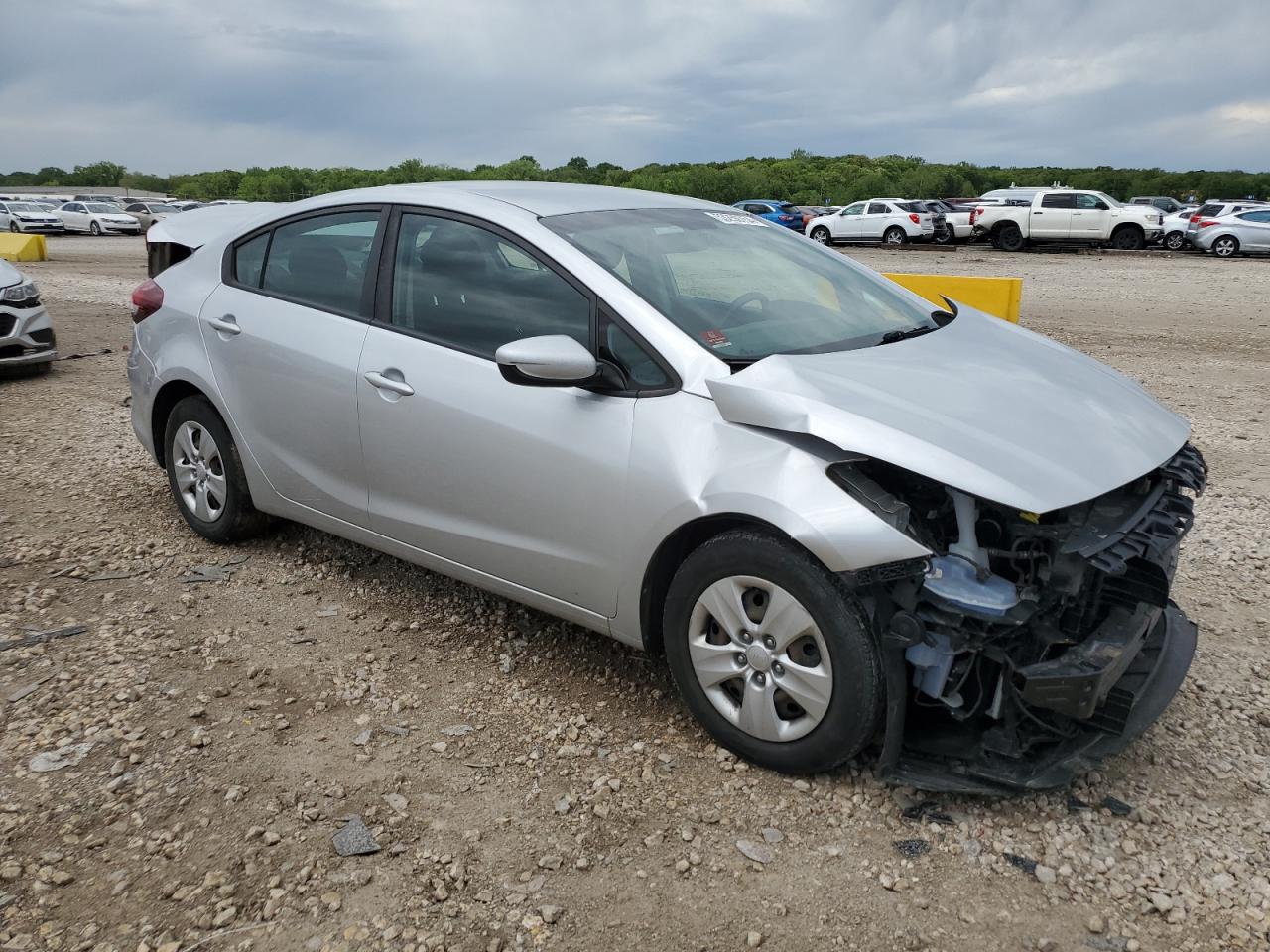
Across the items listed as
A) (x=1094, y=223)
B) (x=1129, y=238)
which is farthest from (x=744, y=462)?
(x=1129, y=238)

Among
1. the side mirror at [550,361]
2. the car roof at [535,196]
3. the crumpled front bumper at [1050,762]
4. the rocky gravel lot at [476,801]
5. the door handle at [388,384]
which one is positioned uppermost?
the car roof at [535,196]

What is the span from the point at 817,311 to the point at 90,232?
4773cm

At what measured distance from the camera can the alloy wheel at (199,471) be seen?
4.76 meters

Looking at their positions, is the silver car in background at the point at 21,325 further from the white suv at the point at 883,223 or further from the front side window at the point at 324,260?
the white suv at the point at 883,223

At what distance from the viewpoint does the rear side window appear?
457cm

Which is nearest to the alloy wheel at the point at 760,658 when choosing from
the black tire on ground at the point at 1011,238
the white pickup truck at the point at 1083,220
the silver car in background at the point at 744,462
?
the silver car in background at the point at 744,462

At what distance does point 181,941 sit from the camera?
2492 millimetres

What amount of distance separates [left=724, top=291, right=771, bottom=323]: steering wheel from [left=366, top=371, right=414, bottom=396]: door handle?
1.16 meters

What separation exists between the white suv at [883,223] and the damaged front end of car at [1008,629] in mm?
29772

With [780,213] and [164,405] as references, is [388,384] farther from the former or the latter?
[780,213]

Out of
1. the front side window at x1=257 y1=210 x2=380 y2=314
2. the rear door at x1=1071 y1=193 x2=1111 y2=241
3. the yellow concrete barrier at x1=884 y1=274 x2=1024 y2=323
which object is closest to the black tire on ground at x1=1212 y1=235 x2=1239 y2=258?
the rear door at x1=1071 y1=193 x2=1111 y2=241

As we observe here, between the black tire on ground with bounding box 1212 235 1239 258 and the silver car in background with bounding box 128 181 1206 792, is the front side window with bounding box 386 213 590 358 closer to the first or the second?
the silver car in background with bounding box 128 181 1206 792

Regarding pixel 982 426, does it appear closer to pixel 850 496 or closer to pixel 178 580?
pixel 850 496

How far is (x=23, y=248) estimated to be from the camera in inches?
989
